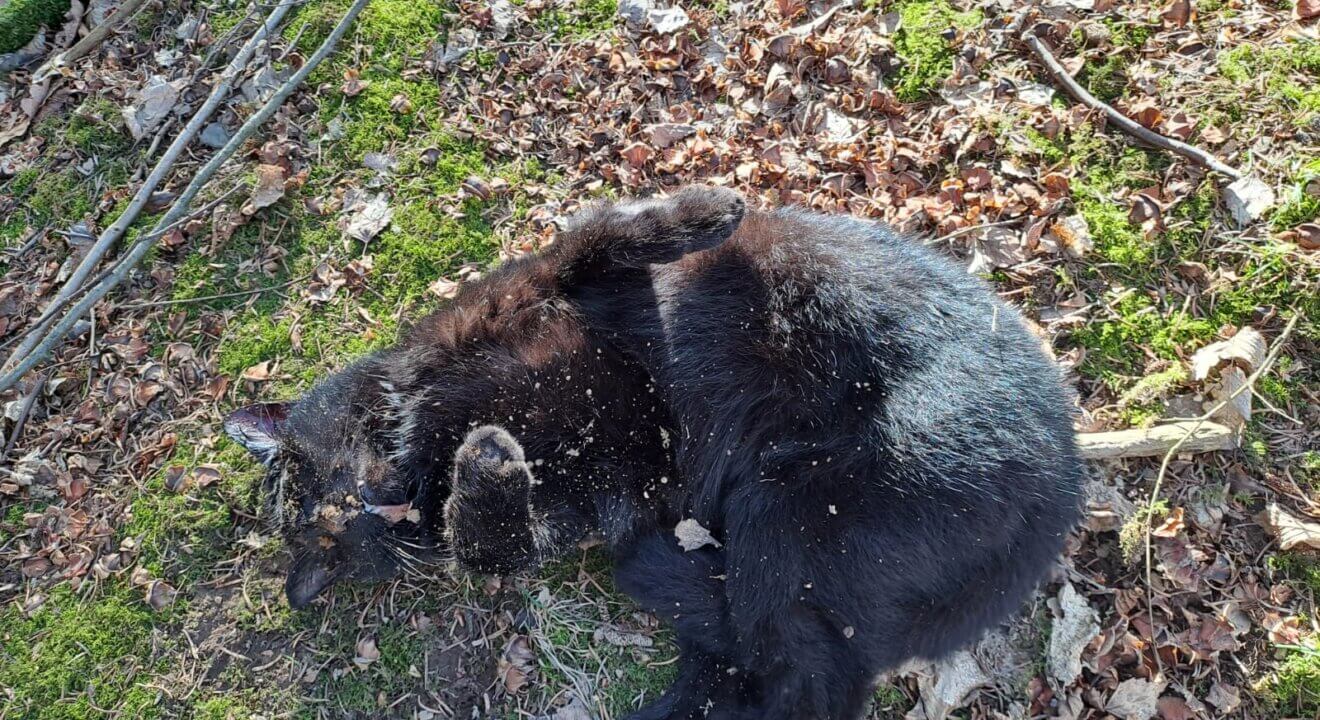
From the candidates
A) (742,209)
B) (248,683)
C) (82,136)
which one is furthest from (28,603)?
(742,209)

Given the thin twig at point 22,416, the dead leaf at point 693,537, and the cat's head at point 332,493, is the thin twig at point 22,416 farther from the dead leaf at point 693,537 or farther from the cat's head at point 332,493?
the dead leaf at point 693,537

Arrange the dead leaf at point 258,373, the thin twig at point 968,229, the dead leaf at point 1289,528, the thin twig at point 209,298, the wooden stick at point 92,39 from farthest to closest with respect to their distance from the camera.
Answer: the wooden stick at point 92,39 < the thin twig at point 209,298 < the dead leaf at point 258,373 < the thin twig at point 968,229 < the dead leaf at point 1289,528

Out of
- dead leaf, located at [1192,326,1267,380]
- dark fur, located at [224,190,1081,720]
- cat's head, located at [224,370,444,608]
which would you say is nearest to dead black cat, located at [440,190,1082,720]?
dark fur, located at [224,190,1081,720]

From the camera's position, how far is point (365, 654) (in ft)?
11.8

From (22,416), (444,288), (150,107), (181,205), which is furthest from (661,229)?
(22,416)

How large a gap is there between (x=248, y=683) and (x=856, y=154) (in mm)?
4174

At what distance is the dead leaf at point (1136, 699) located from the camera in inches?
122

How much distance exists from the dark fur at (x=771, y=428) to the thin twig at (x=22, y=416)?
81.0 inches

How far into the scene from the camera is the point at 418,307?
407 cm

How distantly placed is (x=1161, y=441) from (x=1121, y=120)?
1.70 metres

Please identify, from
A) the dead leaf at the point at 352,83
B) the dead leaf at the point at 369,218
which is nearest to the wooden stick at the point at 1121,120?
the dead leaf at the point at 369,218

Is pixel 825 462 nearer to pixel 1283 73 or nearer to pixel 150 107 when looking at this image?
pixel 1283 73

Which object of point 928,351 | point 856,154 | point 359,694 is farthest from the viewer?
point 856,154

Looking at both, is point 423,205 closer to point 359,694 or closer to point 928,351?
point 359,694
